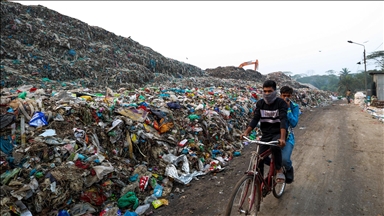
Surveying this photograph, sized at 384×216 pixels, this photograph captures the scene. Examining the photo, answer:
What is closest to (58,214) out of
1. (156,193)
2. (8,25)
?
(156,193)

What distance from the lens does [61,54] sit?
12625mm

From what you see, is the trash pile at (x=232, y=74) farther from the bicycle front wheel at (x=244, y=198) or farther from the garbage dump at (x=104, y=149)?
the bicycle front wheel at (x=244, y=198)

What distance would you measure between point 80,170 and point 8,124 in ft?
4.85

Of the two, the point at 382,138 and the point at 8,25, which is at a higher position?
the point at 8,25

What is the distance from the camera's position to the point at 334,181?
387cm

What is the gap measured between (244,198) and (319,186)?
1.99 m

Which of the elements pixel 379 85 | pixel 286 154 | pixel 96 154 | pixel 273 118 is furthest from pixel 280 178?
pixel 379 85

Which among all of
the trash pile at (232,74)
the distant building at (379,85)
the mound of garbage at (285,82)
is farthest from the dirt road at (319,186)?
the mound of garbage at (285,82)

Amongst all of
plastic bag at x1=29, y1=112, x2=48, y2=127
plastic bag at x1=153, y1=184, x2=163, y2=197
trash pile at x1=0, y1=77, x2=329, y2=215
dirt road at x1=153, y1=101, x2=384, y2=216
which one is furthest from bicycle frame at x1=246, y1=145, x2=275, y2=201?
plastic bag at x1=29, y1=112, x2=48, y2=127

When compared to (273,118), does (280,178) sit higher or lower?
lower

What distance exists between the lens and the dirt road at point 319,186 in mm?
3111

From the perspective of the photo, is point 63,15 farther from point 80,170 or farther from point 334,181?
point 334,181

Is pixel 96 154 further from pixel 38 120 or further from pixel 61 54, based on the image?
pixel 61 54

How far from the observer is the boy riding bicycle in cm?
281
